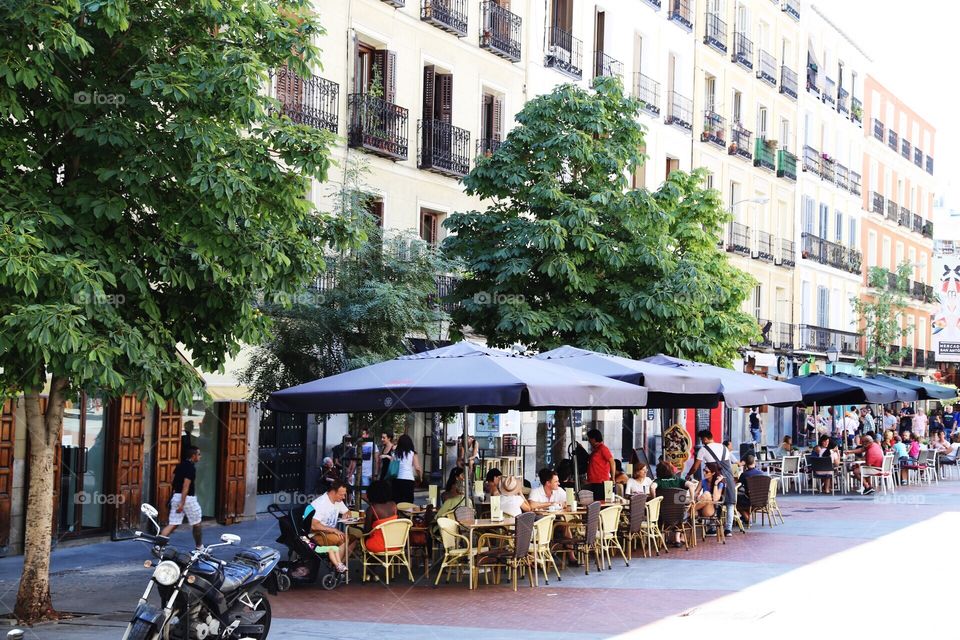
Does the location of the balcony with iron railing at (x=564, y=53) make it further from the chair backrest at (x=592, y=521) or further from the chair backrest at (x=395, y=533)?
the chair backrest at (x=395, y=533)

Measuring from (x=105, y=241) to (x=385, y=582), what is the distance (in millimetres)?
5550

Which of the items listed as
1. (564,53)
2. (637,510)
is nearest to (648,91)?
(564,53)

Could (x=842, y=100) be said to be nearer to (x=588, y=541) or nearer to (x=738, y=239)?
(x=738, y=239)

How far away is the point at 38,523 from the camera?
12000mm

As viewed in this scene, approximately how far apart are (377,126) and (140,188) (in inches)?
576

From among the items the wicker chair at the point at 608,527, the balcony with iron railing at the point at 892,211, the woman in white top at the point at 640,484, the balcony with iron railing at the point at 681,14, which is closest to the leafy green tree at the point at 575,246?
the woman in white top at the point at 640,484

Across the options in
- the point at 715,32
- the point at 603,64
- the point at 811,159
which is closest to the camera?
the point at 603,64

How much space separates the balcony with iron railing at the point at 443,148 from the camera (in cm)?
2778

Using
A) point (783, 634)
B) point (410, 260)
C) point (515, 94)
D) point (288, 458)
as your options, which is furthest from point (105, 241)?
point (515, 94)

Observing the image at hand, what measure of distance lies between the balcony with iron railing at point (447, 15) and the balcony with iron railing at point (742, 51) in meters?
18.4

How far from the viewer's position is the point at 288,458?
2408cm

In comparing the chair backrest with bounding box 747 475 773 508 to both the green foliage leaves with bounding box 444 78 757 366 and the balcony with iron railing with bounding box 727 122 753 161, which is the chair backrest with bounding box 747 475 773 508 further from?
the balcony with iron railing with bounding box 727 122 753 161

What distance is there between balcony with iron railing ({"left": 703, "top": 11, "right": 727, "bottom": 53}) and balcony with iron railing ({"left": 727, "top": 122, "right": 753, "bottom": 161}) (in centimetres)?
284

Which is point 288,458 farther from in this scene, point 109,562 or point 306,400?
point 306,400
